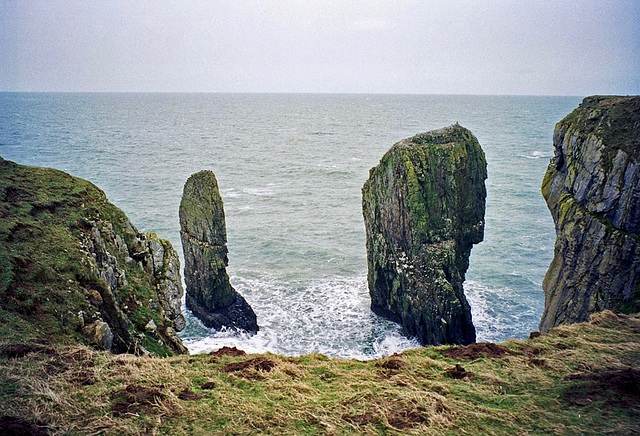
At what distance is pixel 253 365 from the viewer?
48.1 ft

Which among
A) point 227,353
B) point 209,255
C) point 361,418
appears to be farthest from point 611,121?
point 209,255

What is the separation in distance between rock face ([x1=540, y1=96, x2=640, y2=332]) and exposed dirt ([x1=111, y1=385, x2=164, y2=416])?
22.7 metres

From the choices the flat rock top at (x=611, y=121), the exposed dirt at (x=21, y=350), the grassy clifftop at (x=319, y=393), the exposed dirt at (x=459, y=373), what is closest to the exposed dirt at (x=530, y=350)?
the grassy clifftop at (x=319, y=393)

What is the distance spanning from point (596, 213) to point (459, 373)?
1546cm

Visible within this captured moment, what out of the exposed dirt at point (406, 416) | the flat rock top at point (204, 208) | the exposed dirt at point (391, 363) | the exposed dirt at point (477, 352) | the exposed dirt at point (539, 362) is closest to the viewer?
the exposed dirt at point (406, 416)

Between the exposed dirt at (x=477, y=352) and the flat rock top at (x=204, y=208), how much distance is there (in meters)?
24.2

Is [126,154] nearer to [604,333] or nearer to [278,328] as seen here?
[278,328]

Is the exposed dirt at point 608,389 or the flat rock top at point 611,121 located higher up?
the flat rock top at point 611,121

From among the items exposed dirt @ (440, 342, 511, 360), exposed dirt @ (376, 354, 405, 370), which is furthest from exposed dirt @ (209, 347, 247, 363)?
exposed dirt @ (440, 342, 511, 360)

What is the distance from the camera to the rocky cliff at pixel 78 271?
14.3m

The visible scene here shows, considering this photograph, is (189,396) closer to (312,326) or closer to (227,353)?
(227,353)

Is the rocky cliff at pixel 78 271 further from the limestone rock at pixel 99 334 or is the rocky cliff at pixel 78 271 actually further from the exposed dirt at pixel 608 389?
the exposed dirt at pixel 608 389

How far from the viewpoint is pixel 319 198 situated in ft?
236

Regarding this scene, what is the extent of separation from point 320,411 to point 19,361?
352 inches
